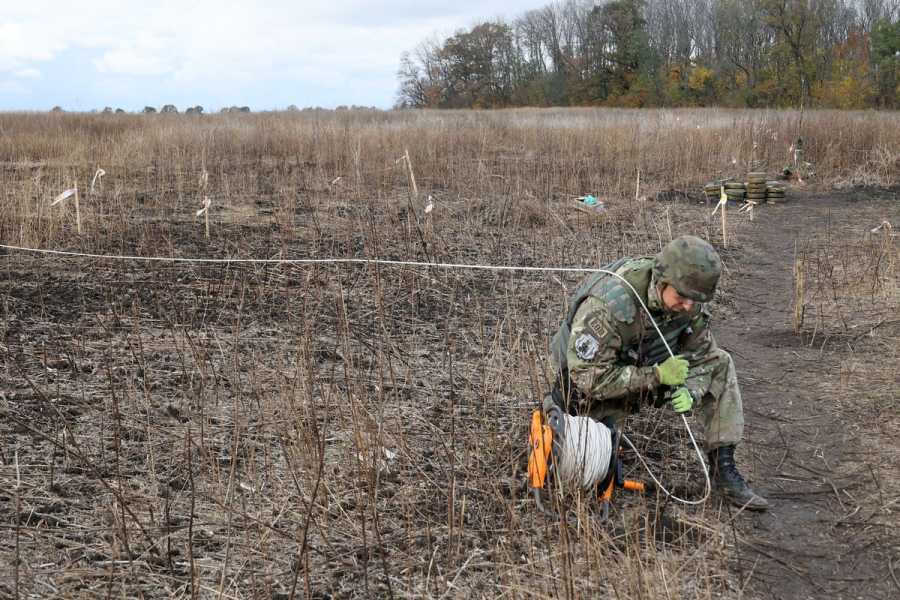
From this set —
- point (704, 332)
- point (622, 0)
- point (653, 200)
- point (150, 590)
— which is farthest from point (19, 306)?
point (622, 0)

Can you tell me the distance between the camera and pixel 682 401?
2982 mm

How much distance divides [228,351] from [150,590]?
2129mm

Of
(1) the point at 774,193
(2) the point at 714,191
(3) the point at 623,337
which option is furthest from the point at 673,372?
(1) the point at 774,193

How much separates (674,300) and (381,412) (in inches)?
45.0

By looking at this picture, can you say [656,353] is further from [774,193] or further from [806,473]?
[774,193]

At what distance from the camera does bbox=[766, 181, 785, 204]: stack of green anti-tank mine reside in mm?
11438

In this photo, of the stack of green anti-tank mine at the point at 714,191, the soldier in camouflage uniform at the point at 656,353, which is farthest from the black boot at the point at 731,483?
the stack of green anti-tank mine at the point at 714,191

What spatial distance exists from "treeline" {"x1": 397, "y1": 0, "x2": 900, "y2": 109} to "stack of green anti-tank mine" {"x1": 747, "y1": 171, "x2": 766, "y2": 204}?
1417 centimetres

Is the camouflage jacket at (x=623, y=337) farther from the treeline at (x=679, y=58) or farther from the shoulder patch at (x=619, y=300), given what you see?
the treeline at (x=679, y=58)

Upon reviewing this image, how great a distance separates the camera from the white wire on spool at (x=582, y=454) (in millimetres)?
2846

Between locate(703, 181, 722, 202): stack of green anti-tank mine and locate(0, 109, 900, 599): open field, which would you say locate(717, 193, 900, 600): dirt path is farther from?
locate(703, 181, 722, 202): stack of green anti-tank mine

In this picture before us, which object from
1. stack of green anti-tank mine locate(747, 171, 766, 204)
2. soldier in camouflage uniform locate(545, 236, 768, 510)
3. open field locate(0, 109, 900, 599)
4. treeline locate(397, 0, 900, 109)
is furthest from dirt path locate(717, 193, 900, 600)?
treeline locate(397, 0, 900, 109)

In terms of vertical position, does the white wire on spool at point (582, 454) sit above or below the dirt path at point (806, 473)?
above

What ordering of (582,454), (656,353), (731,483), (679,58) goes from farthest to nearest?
(679,58) → (656,353) → (731,483) → (582,454)
